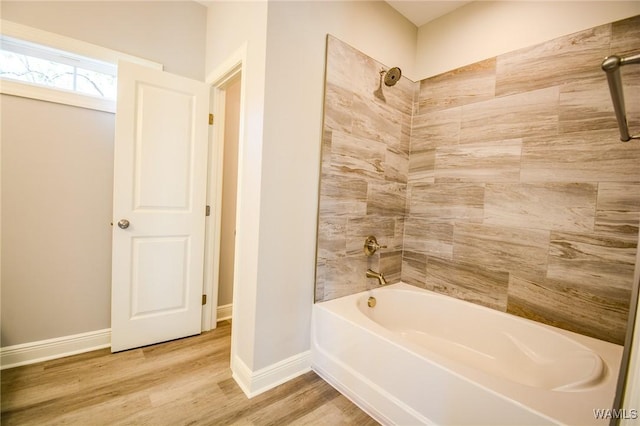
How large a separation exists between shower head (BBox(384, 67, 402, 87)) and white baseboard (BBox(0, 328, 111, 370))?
9.08ft

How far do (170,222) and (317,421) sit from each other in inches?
64.7

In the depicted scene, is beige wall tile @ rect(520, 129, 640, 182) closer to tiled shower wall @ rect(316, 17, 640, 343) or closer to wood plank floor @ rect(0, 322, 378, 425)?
tiled shower wall @ rect(316, 17, 640, 343)

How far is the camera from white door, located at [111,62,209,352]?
1.86 metres

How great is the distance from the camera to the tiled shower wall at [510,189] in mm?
1486

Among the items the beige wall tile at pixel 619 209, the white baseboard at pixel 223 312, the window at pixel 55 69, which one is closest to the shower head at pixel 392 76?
the beige wall tile at pixel 619 209

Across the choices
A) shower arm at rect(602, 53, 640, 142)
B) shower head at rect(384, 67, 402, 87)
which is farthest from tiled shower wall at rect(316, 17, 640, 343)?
shower arm at rect(602, 53, 640, 142)

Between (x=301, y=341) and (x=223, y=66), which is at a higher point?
(x=223, y=66)

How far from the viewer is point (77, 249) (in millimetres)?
1857

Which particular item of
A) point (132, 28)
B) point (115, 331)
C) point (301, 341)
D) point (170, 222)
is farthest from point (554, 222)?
point (132, 28)

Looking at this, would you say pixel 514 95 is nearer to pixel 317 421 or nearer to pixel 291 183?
pixel 291 183

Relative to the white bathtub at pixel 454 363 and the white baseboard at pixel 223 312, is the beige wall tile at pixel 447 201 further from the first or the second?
the white baseboard at pixel 223 312

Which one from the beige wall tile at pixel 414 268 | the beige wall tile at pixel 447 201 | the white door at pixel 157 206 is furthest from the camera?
the beige wall tile at pixel 414 268

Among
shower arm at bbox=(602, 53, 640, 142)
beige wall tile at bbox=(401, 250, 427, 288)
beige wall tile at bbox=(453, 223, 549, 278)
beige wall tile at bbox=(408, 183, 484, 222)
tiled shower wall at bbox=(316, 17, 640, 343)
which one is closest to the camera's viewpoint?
shower arm at bbox=(602, 53, 640, 142)

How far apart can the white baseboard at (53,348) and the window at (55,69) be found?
1.67 meters
